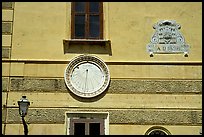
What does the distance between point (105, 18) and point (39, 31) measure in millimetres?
1554

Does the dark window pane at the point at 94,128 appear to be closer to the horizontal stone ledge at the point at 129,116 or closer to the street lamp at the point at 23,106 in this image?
the horizontal stone ledge at the point at 129,116

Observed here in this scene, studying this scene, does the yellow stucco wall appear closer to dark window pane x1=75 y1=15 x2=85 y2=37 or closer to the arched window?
dark window pane x1=75 y1=15 x2=85 y2=37

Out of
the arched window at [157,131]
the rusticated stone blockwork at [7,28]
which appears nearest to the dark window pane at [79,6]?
the rusticated stone blockwork at [7,28]

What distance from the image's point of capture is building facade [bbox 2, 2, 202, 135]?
28.7 ft

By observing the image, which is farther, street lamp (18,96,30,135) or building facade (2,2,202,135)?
building facade (2,2,202,135)

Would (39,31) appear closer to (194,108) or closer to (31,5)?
(31,5)

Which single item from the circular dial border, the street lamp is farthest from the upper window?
the street lamp

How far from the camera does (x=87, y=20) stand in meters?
9.36

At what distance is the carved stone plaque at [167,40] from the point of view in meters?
9.24

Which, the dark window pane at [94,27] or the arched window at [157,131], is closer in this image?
the arched window at [157,131]

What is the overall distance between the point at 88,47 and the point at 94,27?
519 millimetres

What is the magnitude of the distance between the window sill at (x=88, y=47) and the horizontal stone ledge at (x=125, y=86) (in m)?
0.73

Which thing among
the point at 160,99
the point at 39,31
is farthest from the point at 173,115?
the point at 39,31

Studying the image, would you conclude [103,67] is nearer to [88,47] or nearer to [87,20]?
[88,47]
